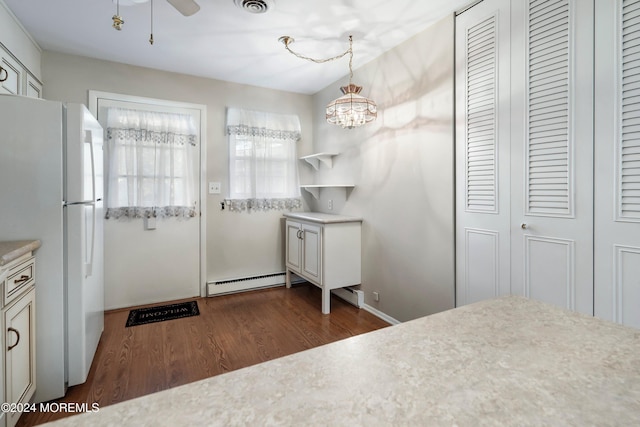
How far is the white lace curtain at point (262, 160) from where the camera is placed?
3684 mm

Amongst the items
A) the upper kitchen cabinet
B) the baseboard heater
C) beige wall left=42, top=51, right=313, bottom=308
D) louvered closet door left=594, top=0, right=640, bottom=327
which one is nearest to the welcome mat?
beige wall left=42, top=51, right=313, bottom=308

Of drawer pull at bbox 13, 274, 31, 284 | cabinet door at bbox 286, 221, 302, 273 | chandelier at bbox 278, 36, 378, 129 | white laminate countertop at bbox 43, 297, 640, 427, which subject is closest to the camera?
white laminate countertop at bbox 43, 297, 640, 427

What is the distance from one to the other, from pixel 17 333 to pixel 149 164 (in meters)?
2.10

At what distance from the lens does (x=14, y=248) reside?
1527 mm

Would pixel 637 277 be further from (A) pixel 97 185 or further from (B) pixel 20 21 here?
(B) pixel 20 21

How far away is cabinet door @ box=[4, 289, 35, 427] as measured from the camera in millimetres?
1435

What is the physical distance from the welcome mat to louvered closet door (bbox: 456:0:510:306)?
259 cm

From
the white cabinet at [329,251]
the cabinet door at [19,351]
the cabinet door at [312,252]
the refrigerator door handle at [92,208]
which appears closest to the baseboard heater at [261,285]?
the white cabinet at [329,251]

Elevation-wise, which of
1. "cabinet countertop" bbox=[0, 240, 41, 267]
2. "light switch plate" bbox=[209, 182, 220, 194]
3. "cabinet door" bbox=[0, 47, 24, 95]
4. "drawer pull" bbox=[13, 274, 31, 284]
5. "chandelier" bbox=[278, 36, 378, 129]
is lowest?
"drawer pull" bbox=[13, 274, 31, 284]

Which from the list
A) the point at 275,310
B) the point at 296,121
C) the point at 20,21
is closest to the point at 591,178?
the point at 275,310

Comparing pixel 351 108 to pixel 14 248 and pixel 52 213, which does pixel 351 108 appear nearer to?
pixel 52 213

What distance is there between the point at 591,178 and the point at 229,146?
3303 millimetres

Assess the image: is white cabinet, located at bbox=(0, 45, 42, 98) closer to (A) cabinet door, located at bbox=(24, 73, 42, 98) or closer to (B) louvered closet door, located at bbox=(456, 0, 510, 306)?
(A) cabinet door, located at bbox=(24, 73, 42, 98)

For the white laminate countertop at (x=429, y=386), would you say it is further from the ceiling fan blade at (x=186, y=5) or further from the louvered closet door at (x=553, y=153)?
the ceiling fan blade at (x=186, y=5)
